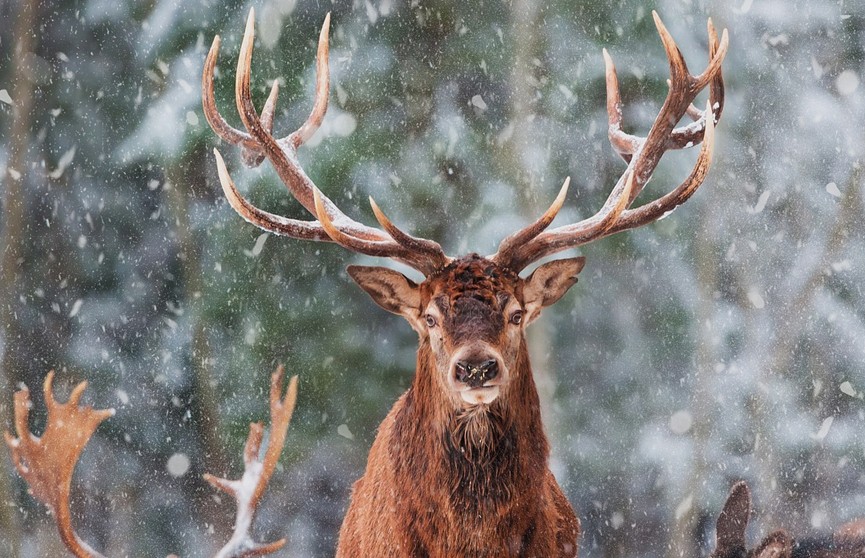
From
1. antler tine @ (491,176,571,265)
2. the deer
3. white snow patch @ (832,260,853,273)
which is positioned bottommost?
white snow patch @ (832,260,853,273)

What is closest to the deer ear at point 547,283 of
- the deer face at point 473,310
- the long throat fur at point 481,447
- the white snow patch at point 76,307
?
the deer face at point 473,310

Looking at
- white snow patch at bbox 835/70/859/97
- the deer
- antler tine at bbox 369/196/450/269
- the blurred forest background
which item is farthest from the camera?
white snow patch at bbox 835/70/859/97

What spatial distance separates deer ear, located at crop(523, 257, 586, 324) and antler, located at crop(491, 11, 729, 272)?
0.06m

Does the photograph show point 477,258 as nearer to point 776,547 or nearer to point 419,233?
point 776,547

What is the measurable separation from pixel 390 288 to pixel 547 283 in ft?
1.91

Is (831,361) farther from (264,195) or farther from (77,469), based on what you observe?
(77,469)

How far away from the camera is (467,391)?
3.89 meters

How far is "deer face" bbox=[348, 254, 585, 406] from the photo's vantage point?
390 cm

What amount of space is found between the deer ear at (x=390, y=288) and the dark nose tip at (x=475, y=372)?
2.08ft

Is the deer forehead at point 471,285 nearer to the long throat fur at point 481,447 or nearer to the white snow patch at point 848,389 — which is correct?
the long throat fur at point 481,447

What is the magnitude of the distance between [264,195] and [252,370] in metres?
1.33

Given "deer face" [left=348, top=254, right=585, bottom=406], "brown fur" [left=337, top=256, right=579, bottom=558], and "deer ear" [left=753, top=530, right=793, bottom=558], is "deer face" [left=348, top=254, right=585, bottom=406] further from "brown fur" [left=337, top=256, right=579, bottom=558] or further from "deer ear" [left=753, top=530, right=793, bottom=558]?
"deer ear" [left=753, top=530, right=793, bottom=558]

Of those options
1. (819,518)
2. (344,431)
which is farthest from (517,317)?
(819,518)

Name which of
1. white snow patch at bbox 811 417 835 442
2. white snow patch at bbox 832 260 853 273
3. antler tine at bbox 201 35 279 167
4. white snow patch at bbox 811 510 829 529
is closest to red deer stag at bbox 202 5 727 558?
antler tine at bbox 201 35 279 167
